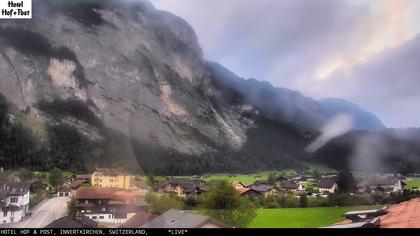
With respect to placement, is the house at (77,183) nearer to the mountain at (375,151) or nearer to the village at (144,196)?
the village at (144,196)

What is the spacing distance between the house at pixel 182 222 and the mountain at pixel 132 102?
54 centimetres

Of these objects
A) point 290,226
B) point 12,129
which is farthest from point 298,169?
point 12,129

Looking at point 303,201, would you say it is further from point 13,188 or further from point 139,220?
point 13,188

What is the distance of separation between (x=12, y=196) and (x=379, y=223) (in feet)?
11.0

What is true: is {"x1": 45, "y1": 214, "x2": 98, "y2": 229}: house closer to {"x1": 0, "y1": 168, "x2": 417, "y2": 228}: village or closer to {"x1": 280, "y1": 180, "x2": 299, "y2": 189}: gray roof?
{"x1": 0, "y1": 168, "x2": 417, "y2": 228}: village

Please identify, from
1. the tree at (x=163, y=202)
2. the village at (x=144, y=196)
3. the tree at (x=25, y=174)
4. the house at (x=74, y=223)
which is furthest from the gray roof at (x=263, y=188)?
the tree at (x=25, y=174)

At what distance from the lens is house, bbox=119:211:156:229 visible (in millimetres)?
5797

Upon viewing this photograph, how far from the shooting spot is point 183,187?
20.4ft

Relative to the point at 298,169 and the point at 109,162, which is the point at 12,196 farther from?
the point at 298,169

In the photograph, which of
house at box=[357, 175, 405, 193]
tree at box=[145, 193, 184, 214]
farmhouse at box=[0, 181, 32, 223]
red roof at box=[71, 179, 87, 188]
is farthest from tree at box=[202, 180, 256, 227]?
farmhouse at box=[0, 181, 32, 223]

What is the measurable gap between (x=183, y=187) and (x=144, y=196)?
38cm

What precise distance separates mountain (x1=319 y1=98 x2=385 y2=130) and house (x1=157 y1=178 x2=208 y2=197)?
1496mm

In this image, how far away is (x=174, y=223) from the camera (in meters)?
5.82

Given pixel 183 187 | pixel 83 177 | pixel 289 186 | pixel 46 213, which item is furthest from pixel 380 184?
pixel 46 213
